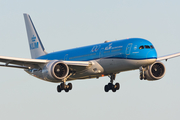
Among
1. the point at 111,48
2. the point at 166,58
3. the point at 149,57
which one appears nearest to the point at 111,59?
the point at 111,48

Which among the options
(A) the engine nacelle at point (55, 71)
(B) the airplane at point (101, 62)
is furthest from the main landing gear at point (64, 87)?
(A) the engine nacelle at point (55, 71)

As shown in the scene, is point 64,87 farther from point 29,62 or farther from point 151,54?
point 151,54

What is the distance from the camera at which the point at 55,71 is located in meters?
56.7

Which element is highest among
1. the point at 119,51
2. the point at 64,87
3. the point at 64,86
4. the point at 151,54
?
the point at 119,51

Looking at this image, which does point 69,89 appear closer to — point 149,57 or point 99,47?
point 99,47

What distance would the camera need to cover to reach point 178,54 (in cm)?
6297

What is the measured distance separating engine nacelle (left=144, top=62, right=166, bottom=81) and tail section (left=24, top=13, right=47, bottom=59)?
18.9 m

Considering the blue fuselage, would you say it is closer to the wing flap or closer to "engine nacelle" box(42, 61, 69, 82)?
"engine nacelle" box(42, 61, 69, 82)

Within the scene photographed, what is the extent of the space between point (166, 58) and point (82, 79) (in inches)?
450

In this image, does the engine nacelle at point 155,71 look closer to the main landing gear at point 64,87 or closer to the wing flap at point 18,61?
the main landing gear at point 64,87

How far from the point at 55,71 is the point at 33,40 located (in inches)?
760

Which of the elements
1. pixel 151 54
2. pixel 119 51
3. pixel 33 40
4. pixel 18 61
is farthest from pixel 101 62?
pixel 33 40

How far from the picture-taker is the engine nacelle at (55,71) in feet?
183

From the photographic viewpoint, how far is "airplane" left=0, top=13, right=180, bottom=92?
5422cm
